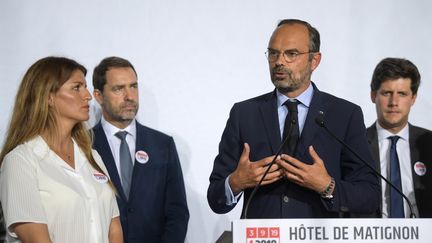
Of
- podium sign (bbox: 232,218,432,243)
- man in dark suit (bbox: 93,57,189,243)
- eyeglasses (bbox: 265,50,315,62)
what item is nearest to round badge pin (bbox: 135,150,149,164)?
man in dark suit (bbox: 93,57,189,243)

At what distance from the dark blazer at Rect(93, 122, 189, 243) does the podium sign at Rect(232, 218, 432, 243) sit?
140 cm

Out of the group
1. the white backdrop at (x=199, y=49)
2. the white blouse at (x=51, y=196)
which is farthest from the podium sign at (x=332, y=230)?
the white backdrop at (x=199, y=49)

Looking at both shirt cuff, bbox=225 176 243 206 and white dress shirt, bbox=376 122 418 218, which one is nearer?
shirt cuff, bbox=225 176 243 206

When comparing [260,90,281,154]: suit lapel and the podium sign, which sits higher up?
[260,90,281,154]: suit lapel

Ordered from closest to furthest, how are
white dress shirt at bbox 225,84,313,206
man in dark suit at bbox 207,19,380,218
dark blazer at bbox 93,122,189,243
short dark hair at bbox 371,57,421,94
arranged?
man in dark suit at bbox 207,19,380,218
white dress shirt at bbox 225,84,313,206
dark blazer at bbox 93,122,189,243
short dark hair at bbox 371,57,421,94

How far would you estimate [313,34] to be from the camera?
9.78ft

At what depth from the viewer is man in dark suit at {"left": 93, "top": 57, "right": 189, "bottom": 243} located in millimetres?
3477

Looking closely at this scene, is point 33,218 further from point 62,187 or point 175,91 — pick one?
point 175,91

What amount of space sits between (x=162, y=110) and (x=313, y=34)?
4.11ft

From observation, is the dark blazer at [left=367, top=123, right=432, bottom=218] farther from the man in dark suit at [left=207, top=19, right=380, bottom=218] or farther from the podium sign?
the podium sign

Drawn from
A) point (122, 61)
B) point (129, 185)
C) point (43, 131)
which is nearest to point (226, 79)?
point (122, 61)

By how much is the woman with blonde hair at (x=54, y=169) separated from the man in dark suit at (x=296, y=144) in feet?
1.65

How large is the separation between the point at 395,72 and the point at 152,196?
5.14 ft

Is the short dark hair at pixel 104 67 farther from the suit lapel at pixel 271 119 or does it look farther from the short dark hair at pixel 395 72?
the short dark hair at pixel 395 72
